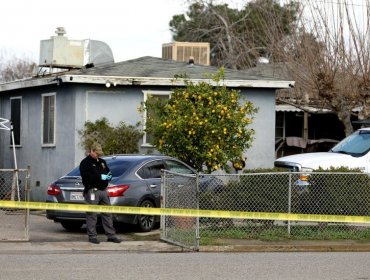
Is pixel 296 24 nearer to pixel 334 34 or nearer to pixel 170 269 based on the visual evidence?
pixel 334 34

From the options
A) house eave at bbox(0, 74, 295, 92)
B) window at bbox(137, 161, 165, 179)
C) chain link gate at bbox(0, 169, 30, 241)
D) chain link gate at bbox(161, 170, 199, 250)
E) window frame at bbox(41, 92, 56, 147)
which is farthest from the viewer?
window frame at bbox(41, 92, 56, 147)

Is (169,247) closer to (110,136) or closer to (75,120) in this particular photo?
(110,136)

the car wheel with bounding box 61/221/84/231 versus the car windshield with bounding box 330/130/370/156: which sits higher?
the car windshield with bounding box 330/130/370/156

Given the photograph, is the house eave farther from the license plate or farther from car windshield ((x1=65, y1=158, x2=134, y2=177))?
the license plate

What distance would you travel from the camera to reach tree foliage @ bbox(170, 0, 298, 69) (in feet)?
139

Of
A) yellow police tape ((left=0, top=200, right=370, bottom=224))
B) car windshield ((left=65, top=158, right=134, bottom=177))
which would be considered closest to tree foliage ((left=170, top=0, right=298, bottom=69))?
car windshield ((left=65, top=158, right=134, bottom=177))

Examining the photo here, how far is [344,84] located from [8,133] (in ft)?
33.8

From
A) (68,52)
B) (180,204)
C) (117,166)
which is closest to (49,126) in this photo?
(68,52)

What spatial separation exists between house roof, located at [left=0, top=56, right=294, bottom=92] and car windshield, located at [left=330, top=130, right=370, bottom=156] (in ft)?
14.0

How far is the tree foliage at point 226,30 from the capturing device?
4223 centimetres

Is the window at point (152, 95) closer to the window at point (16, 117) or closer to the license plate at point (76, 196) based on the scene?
the window at point (16, 117)

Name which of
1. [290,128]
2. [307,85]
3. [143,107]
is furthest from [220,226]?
[290,128]

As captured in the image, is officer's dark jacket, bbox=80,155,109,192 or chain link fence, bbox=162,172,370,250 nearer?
officer's dark jacket, bbox=80,155,109,192

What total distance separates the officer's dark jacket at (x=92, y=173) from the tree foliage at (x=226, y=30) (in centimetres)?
2139
